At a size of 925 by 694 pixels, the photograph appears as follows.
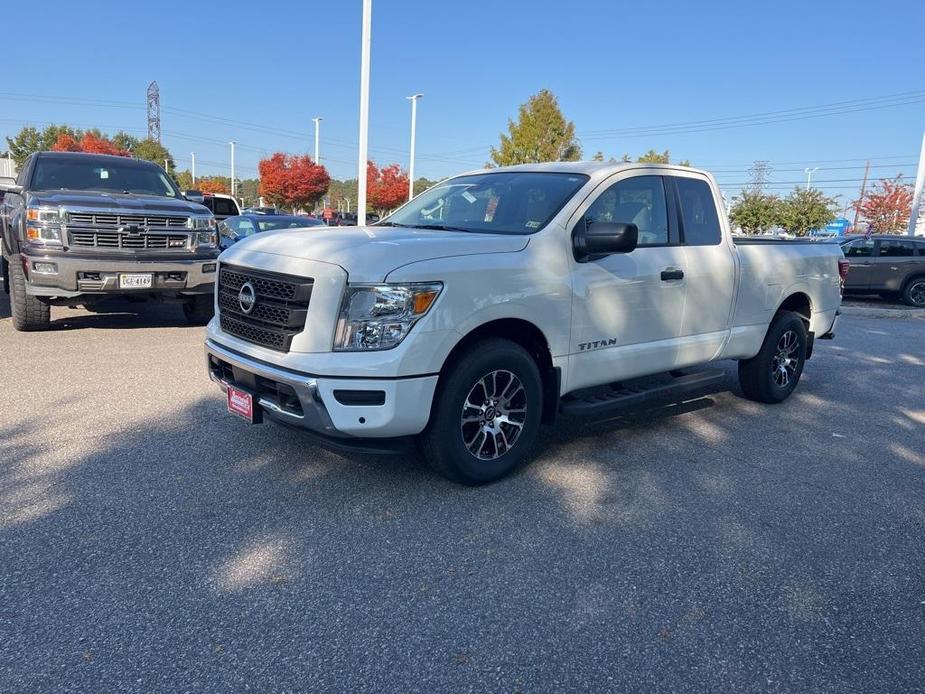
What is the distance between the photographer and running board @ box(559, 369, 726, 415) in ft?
14.5

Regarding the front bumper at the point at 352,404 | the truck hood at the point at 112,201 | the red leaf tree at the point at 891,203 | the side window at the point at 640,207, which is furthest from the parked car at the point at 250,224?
the red leaf tree at the point at 891,203

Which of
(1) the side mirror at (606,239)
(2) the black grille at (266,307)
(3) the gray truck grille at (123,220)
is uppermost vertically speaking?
(1) the side mirror at (606,239)

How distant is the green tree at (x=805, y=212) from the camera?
35.9 meters

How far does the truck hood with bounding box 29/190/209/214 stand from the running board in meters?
5.67

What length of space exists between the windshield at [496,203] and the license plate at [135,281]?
3.70 m

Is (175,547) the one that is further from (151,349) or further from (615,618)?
(151,349)

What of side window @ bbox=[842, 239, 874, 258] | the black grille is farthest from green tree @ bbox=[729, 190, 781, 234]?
the black grille

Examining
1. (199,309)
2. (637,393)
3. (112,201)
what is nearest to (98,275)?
(112,201)

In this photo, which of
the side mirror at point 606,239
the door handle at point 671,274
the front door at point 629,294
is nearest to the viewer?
the side mirror at point 606,239

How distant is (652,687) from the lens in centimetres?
241

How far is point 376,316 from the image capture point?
349cm

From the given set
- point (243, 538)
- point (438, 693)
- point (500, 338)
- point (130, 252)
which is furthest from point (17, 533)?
point (130, 252)

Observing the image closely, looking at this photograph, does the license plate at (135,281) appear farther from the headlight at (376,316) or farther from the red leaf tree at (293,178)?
the red leaf tree at (293,178)

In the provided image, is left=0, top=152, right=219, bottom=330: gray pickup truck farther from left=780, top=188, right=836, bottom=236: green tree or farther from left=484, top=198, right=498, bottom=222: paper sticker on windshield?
left=780, top=188, right=836, bottom=236: green tree
